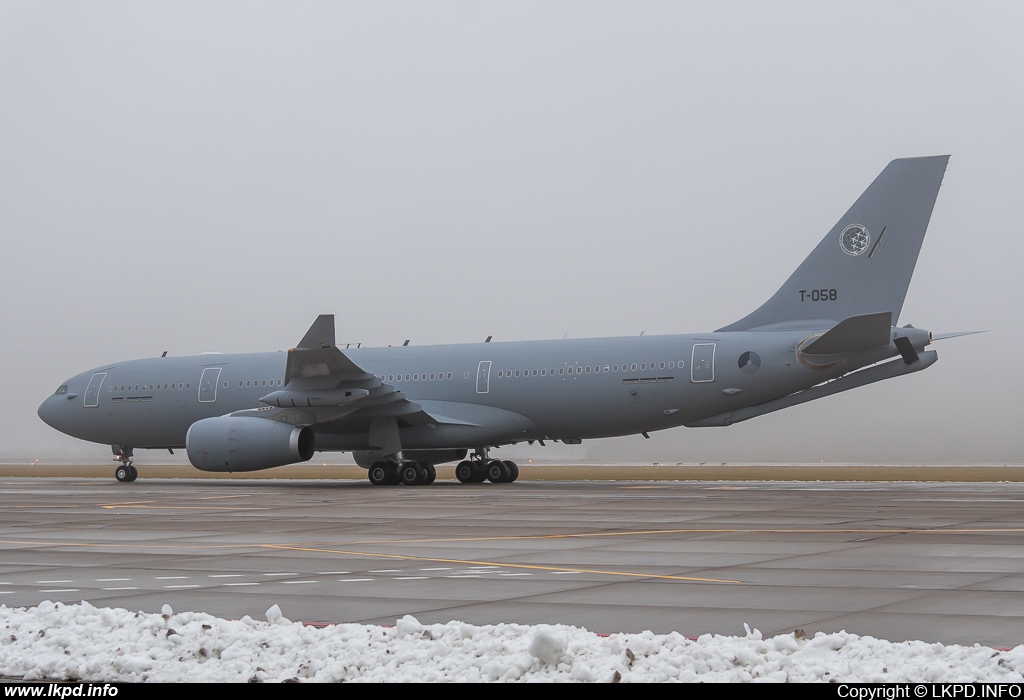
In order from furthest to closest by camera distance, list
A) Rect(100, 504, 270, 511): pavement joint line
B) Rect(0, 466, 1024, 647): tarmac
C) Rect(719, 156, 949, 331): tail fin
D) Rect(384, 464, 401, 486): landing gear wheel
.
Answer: Rect(384, 464, 401, 486): landing gear wheel < Rect(719, 156, 949, 331): tail fin < Rect(100, 504, 270, 511): pavement joint line < Rect(0, 466, 1024, 647): tarmac

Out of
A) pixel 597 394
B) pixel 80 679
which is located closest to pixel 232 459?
pixel 597 394

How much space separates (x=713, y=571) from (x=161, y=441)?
27107 millimetres

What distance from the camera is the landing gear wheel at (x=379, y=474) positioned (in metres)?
30.6

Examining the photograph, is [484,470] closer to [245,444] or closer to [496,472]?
[496,472]

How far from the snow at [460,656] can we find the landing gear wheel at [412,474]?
2325cm

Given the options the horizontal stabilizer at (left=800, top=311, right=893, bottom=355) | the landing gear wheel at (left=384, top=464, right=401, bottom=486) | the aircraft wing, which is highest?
the horizontal stabilizer at (left=800, top=311, right=893, bottom=355)

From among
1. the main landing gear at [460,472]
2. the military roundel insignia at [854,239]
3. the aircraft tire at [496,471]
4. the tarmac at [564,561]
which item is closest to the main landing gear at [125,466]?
the main landing gear at [460,472]

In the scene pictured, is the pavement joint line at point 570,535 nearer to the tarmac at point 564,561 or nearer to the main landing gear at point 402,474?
the tarmac at point 564,561

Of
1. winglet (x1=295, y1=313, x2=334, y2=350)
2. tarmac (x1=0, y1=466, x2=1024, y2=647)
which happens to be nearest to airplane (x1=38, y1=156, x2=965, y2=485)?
winglet (x1=295, y1=313, x2=334, y2=350)

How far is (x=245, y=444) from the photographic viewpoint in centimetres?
2869

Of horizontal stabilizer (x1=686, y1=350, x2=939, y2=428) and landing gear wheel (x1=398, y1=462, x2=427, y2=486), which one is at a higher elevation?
horizontal stabilizer (x1=686, y1=350, x2=939, y2=428)

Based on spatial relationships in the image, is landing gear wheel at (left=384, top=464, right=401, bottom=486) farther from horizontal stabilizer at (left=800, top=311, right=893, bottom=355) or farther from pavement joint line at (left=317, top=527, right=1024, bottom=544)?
pavement joint line at (left=317, top=527, right=1024, bottom=544)

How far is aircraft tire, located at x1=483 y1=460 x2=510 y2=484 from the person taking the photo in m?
32.2

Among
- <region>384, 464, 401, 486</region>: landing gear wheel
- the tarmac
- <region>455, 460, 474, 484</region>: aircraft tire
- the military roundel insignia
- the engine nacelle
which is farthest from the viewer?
<region>455, 460, 474, 484</region>: aircraft tire
